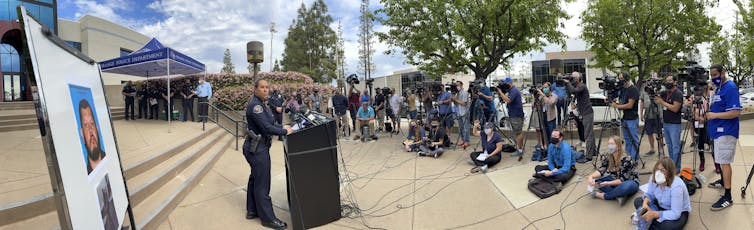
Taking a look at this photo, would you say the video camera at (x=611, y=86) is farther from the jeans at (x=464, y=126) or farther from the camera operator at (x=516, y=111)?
the jeans at (x=464, y=126)

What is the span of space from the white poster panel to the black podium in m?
2.08

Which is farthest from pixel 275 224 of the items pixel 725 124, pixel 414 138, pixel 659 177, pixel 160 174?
pixel 414 138

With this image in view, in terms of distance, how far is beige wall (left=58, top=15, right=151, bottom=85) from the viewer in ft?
80.2

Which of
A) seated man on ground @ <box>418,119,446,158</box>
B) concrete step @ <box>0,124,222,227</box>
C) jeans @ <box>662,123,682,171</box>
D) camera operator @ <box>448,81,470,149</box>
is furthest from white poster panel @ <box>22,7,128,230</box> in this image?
camera operator @ <box>448,81,470,149</box>

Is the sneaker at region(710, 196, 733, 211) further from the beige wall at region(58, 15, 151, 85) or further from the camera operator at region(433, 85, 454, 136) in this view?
the beige wall at region(58, 15, 151, 85)

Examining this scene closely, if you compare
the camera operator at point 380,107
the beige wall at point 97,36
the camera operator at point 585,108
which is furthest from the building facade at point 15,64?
the camera operator at point 585,108

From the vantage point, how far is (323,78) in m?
38.4

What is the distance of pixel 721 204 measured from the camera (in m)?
4.09

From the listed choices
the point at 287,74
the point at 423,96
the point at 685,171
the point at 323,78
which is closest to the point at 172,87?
the point at 287,74

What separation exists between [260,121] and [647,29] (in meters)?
16.9

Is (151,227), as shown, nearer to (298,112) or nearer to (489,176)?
(298,112)

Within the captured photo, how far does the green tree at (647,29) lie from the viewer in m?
14.0

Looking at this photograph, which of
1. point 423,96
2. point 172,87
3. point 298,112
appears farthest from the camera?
point 172,87

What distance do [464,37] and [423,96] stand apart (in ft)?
7.76
